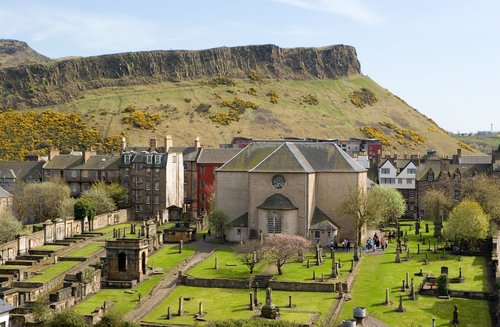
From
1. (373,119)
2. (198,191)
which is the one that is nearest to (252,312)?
(198,191)

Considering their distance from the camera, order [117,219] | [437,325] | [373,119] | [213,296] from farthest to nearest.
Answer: [373,119] < [117,219] < [213,296] < [437,325]

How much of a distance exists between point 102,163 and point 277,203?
40.5m

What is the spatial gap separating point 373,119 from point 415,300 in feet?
471

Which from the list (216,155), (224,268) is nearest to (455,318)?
(224,268)

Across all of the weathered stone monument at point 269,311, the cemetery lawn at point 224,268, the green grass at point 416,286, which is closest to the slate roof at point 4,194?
the cemetery lawn at point 224,268

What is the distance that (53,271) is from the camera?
58.5 metres

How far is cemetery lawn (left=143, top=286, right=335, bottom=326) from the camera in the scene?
43500 millimetres

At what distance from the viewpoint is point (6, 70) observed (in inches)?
6786

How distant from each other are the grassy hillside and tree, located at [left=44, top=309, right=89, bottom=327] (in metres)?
105

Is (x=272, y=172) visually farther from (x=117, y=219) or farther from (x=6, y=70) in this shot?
(x=6, y=70)

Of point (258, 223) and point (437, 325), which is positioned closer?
point (437, 325)

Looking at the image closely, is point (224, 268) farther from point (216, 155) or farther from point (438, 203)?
point (216, 155)

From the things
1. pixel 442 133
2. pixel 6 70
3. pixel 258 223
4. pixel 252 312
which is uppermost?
pixel 6 70

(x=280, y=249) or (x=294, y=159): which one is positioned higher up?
(x=294, y=159)
